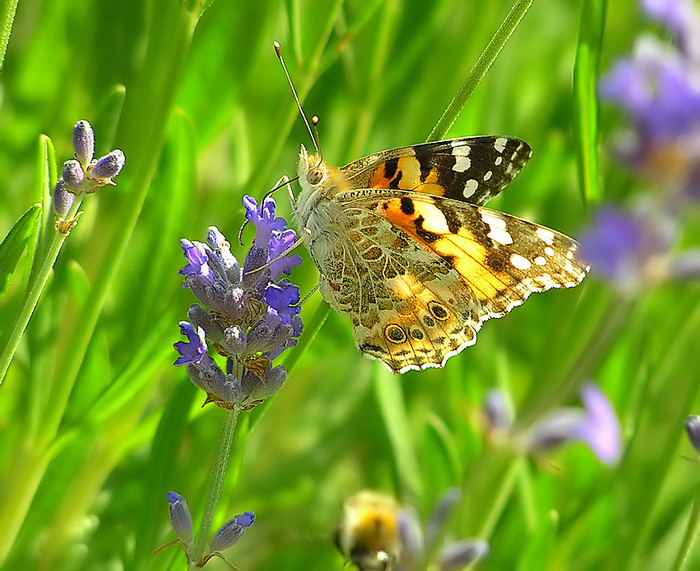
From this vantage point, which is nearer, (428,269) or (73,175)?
(73,175)

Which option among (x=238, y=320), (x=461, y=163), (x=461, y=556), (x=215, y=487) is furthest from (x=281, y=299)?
(x=461, y=163)

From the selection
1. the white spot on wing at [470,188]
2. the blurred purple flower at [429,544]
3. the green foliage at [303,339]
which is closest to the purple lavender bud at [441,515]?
the blurred purple flower at [429,544]

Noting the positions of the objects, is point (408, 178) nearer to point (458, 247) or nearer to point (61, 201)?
point (458, 247)

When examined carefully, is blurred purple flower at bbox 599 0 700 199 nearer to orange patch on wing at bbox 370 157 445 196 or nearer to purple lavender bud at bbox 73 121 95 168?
purple lavender bud at bbox 73 121 95 168

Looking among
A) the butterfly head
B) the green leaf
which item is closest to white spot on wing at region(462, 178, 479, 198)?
the butterfly head

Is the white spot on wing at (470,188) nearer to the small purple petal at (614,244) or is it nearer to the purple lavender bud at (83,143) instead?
the purple lavender bud at (83,143)
